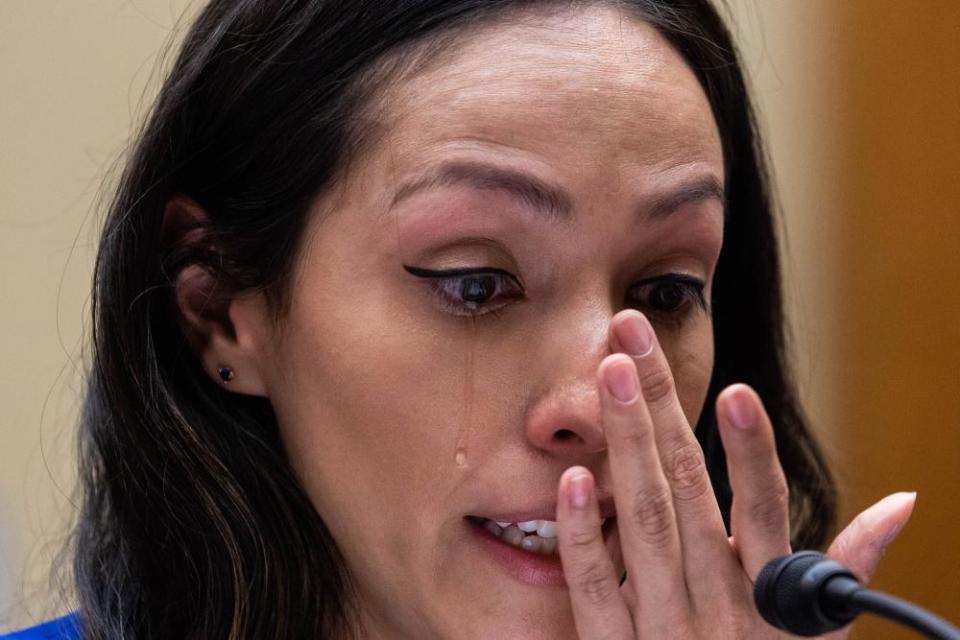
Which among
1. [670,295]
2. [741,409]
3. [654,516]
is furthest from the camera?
[670,295]

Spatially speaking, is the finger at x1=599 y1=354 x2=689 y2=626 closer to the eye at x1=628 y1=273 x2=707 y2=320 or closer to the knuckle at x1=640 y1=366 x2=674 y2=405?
the knuckle at x1=640 y1=366 x2=674 y2=405

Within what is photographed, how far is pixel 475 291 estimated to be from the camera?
128 cm

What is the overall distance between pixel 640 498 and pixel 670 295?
0.28 metres

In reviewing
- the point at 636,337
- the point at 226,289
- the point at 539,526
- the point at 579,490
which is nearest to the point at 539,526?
the point at 539,526

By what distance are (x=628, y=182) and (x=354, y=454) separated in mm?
364

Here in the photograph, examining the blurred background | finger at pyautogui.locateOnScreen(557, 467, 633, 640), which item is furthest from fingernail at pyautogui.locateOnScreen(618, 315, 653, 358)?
the blurred background

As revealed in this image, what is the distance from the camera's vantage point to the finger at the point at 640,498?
114cm

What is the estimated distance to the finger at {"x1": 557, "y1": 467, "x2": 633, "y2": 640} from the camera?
1180 millimetres

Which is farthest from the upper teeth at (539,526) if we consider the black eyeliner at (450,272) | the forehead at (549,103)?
the forehead at (549,103)

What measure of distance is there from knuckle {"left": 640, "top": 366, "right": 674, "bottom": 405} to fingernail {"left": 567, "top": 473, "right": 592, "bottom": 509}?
0.30 ft

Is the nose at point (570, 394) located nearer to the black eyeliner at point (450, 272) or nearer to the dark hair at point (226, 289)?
the black eyeliner at point (450, 272)

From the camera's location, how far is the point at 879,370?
2848mm

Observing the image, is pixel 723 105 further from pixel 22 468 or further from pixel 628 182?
pixel 22 468

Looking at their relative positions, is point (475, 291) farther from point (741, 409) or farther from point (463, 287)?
point (741, 409)
